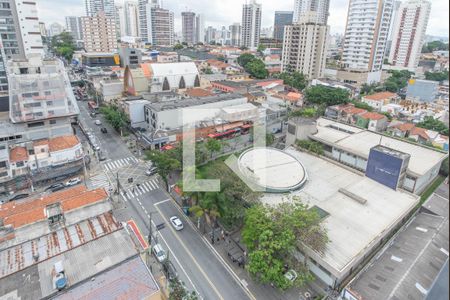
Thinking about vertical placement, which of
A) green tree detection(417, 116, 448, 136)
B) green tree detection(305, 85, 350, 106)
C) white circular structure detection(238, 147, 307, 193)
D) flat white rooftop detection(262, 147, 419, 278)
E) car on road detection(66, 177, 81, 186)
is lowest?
car on road detection(66, 177, 81, 186)

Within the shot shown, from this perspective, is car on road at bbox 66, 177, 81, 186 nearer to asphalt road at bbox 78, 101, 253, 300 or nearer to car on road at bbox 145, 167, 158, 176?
asphalt road at bbox 78, 101, 253, 300

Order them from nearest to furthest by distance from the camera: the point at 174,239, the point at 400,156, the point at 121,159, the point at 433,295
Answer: the point at 433,295
the point at 174,239
the point at 400,156
the point at 121,159

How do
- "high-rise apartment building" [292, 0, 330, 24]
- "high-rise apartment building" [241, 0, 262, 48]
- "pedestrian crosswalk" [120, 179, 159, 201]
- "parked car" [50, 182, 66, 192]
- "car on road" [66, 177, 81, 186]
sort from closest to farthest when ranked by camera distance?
1. "pedestrian crosswalk" [120, 179, 159, 201]
2. "parked car" [50, 182, 66, 192]
3. "car on road" [66, 177, 81, 186]
4. "high-rise apartment building" [241, 0, 262, 48]
5. "high-rise apartment building" [292, 0, 330, 24]

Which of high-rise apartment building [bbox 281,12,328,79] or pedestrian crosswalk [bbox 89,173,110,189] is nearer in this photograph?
pedestrian crosswalk [bbox 89,173,110,189]

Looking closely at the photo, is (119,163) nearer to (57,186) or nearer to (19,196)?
(57,186)

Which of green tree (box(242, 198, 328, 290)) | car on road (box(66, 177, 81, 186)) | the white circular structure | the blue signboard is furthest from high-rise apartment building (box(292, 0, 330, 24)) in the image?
green tree (box(242, 198, 328, 290))

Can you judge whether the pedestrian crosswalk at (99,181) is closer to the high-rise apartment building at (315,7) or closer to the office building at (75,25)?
the high-rise apartment building at (315,7)

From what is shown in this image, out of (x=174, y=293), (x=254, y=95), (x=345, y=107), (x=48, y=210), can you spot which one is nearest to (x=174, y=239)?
(x=174, y=293)

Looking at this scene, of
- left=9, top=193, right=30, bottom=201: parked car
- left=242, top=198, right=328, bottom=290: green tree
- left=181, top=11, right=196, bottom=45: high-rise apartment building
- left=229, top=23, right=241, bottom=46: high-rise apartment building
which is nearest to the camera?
left=242, top=198, right=328, bottom=290: green tree

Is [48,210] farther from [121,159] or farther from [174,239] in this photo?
[121,159]
